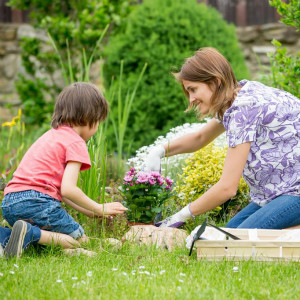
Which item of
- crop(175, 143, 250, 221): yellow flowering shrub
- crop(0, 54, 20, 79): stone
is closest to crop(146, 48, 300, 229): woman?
crop(175, 143, 250, 221): yellow flowering shrub

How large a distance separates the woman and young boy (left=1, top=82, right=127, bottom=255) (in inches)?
21.8

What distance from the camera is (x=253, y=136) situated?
283 centimetres

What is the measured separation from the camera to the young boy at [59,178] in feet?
9.37

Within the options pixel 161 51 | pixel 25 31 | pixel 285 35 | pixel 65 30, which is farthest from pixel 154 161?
pixel 25 31

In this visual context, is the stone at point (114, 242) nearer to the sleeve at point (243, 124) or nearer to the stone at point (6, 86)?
the sleeve at point (243, 124)

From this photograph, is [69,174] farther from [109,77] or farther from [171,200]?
[109,77]

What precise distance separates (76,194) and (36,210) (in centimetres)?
25

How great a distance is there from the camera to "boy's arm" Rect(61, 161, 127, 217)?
280 cm

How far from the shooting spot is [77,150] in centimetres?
289

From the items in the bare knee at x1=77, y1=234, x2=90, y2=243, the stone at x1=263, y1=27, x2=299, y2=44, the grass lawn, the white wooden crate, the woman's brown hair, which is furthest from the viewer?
the stone at x1=263, y1=27, x2=299, y2=44

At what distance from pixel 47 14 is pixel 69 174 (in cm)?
500

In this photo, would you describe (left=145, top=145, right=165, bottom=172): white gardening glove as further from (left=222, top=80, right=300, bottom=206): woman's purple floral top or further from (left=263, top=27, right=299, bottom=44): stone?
(left=263, top=27, right=299, bottom=44): stone

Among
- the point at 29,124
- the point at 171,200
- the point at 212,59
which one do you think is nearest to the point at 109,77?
the point at 29,124

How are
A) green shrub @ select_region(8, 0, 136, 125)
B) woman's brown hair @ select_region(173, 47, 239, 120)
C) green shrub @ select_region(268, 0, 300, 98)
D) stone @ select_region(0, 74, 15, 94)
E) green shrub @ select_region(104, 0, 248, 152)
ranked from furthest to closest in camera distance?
1. stone @ select_region(0, 74, 15, 94)
2. green shrub @ select_region(8, 0, 136, 125)
3. green shrub @ select_region(104, 0, 248, 152)
4. green shrub @ select_region(268, 0, 300, 98)
5. woman's brown hair @ select_region(173, 47, 239, 120)
